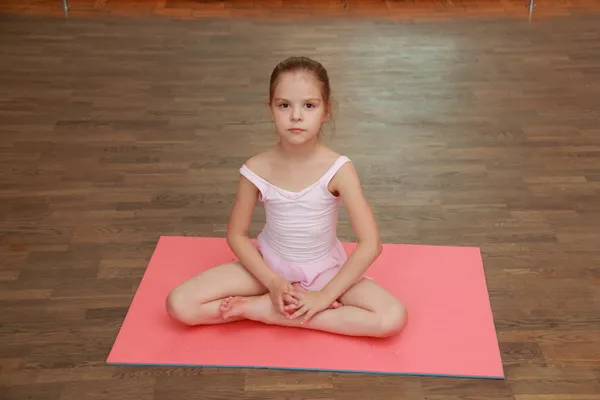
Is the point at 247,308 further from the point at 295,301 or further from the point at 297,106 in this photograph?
the point at 297,106

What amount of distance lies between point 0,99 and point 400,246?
1861 millimetres

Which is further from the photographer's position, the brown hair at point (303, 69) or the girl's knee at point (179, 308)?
the girl's knee at point (179, 308)

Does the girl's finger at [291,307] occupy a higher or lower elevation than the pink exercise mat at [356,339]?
higher

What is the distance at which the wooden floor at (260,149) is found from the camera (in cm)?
173

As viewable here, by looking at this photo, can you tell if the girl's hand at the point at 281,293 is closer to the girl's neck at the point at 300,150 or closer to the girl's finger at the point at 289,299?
the girl's finger at the point at 289,299

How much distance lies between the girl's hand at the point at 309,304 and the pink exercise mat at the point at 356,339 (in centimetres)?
8

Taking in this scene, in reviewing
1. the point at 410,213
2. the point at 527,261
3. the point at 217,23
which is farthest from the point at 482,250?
the point at 217,23

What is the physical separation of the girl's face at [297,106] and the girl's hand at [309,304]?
0.35m

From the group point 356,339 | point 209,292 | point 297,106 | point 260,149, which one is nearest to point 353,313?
point 356,339

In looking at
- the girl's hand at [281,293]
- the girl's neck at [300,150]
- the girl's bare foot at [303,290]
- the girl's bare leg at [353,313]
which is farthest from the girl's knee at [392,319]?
the girl's neck at [300,150]

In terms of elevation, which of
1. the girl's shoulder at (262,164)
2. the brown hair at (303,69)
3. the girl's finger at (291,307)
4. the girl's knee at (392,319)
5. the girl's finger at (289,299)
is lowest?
the girl's knee at (392,319)

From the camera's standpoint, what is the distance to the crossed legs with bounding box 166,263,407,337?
177 cm

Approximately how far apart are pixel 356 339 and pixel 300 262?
0.22m

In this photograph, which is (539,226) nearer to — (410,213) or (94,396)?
(410,213)
